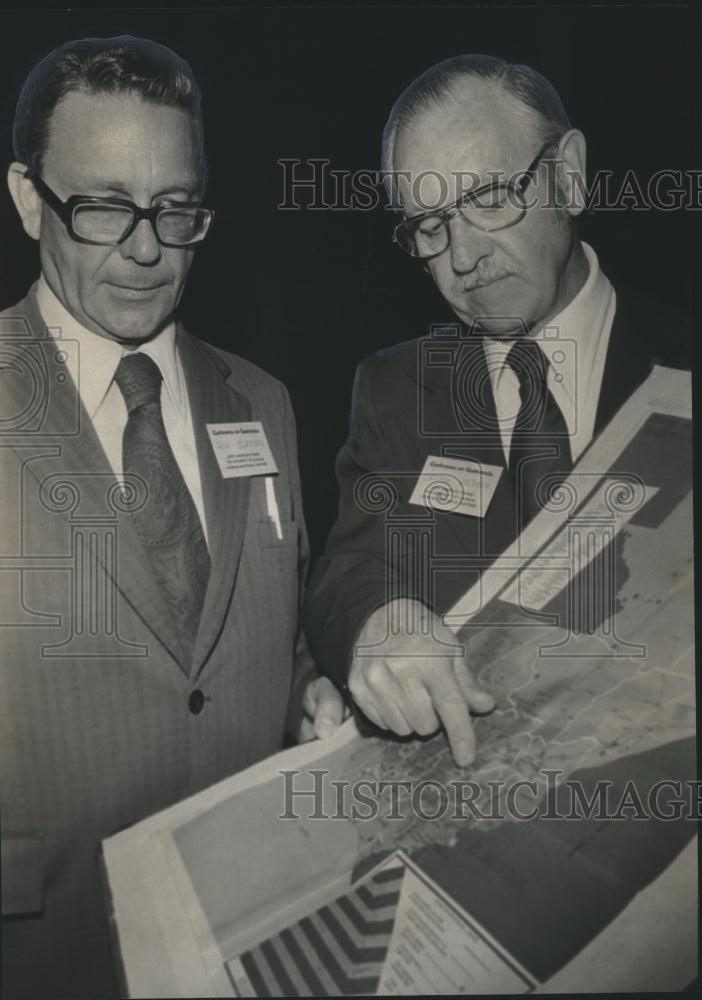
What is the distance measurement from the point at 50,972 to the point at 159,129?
5.05 feet

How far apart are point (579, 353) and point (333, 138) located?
2.04 ft

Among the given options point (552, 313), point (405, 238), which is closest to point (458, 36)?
point (405, 238)

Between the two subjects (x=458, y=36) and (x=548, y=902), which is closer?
(x=548, y=902)

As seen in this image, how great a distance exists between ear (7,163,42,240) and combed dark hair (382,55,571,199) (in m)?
0.66

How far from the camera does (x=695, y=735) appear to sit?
1.74 meters

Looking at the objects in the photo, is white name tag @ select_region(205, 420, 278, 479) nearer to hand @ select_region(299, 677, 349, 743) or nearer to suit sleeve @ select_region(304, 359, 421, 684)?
suit sleeve @ select_region(304, 359, 421, 684)

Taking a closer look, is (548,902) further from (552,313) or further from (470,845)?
(552,313)

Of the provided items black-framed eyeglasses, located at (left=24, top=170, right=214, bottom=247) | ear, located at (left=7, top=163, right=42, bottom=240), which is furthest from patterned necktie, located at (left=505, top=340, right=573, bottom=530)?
ear, located at (left=7, top=163, right=42, bottom=240)

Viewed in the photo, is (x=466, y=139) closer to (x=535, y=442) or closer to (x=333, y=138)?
(x=333, y=138)

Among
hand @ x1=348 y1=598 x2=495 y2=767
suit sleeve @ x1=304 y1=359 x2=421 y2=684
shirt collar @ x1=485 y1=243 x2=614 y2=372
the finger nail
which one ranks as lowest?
the finger nail

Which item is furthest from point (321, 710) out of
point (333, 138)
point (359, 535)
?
point (333, 138)

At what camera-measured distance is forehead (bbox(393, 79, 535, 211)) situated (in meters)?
1.69

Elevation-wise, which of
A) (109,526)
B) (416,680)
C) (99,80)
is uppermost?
(99,80)

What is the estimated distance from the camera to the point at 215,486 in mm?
1744
